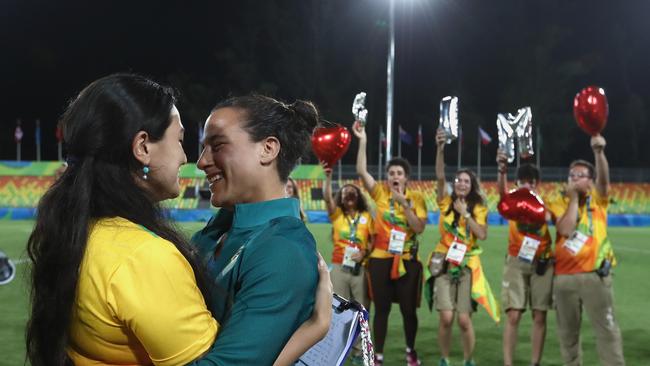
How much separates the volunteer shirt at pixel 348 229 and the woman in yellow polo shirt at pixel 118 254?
5440mm

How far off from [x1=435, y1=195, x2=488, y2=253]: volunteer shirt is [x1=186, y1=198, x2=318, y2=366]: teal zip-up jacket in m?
5.09

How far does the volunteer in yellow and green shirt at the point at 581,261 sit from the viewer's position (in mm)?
5758

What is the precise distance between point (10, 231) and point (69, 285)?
70.4ft

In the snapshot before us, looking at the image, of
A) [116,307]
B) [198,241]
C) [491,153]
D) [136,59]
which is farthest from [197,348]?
[136,59]

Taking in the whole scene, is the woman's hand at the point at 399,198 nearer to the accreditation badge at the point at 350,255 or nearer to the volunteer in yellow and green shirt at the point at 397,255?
the volunteer in yellow and green shirt at the point at 397,255

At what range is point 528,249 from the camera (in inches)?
253

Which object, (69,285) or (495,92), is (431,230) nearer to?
(69,285)

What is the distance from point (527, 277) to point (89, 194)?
5.62m

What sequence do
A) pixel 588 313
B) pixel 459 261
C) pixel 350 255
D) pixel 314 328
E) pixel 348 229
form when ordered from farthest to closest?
pixel 348 229
pixel 350 255
pixel 459 261
pixel 588 313
pixel 314 328

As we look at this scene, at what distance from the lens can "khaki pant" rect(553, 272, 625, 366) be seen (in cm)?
559

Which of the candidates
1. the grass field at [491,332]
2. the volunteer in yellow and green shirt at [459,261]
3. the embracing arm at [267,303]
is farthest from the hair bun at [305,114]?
the volunteer in yellow and green shirt at [459,261]

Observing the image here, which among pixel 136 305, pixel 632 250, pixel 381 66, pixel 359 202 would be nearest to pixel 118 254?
pixel 136 305

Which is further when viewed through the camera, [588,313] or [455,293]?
[455,293]

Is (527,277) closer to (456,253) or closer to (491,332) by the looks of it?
(456,253)
